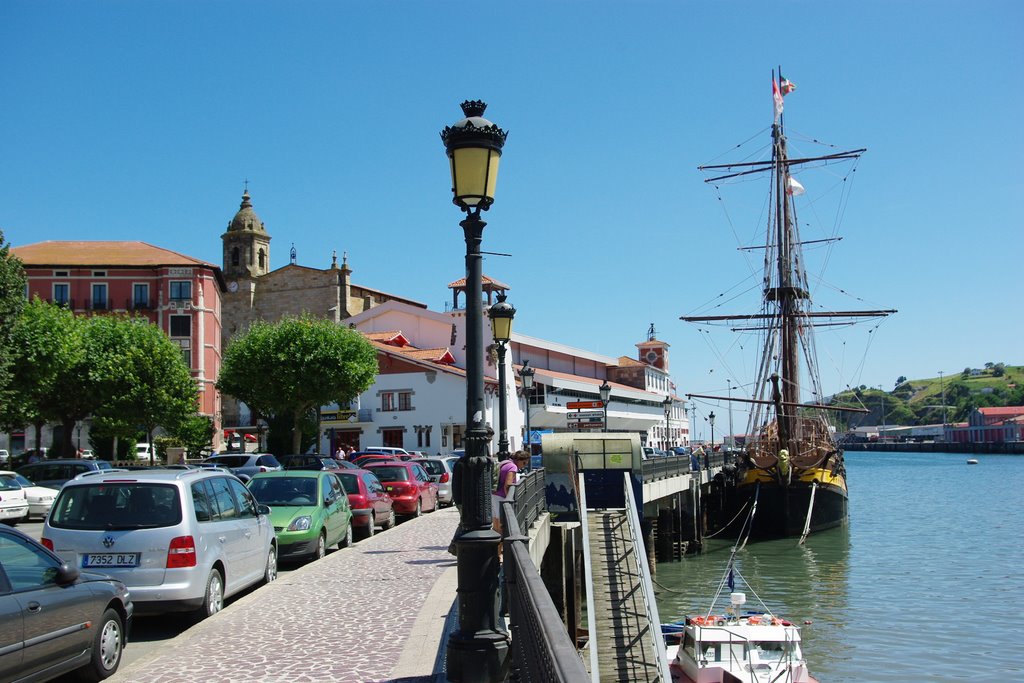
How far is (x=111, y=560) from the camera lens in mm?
10133

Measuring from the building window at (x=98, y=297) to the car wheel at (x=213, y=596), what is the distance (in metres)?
64.4

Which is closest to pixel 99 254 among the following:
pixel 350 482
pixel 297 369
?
pixel 297 369

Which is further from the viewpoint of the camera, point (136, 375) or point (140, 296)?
point (140, 296)

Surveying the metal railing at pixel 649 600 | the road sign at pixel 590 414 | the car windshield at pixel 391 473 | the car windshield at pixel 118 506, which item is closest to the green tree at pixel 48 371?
the car windshield at pixel 391 473

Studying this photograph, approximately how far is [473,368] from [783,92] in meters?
55.5

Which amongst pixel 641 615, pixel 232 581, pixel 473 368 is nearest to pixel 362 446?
pixel 641 615

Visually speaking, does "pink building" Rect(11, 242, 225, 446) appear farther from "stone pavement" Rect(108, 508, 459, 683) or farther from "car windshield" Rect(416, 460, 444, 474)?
"stone pavement" Rect(108, 508, 459, 683)

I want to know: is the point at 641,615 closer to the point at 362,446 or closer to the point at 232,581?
the point at 232,581

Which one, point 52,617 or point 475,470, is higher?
point 475,470

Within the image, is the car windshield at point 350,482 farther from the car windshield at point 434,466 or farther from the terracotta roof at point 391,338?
the terracotta roof at point 391,338

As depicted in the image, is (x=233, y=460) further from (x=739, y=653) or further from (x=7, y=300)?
(x=739, y=653)

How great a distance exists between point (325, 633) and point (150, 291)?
65.4 m

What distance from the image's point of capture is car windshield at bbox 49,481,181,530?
10.4 metres

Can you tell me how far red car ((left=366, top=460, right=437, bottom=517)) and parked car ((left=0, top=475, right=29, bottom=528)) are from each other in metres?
8.52
